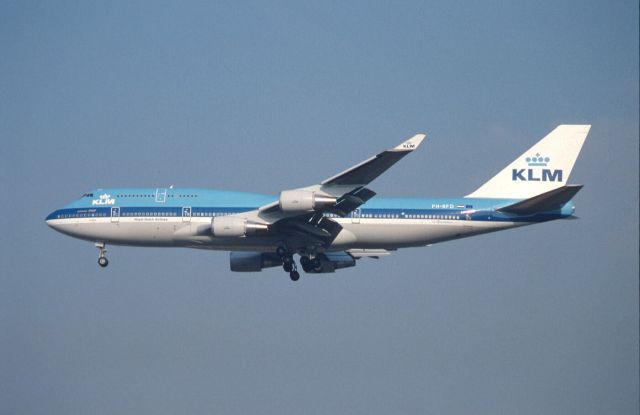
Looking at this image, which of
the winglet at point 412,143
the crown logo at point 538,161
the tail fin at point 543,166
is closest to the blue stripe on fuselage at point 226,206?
the tail fin at point 543,166

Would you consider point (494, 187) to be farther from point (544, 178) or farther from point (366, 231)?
point (366, 231)

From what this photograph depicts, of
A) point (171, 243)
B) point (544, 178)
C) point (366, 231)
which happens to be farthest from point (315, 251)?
point (544, 178)

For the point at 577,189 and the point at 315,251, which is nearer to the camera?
the point at 577,189

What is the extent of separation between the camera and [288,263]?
51.9 m

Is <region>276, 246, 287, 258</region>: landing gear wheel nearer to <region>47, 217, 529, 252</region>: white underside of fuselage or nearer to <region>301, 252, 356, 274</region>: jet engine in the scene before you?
<region>47, 217, 529, 252</region>: white underside of fuselage

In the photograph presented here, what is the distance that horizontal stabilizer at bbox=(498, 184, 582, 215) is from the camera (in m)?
45.2

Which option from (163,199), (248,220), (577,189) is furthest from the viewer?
(163,199)

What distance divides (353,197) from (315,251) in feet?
20.7

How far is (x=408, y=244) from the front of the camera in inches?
1984

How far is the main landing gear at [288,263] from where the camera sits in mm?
50938

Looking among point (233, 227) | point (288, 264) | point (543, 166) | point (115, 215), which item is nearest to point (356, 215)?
point (288, 264)

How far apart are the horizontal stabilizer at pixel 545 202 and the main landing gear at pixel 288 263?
11201 mm

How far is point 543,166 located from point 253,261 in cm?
1676

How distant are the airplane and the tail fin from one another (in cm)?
5
